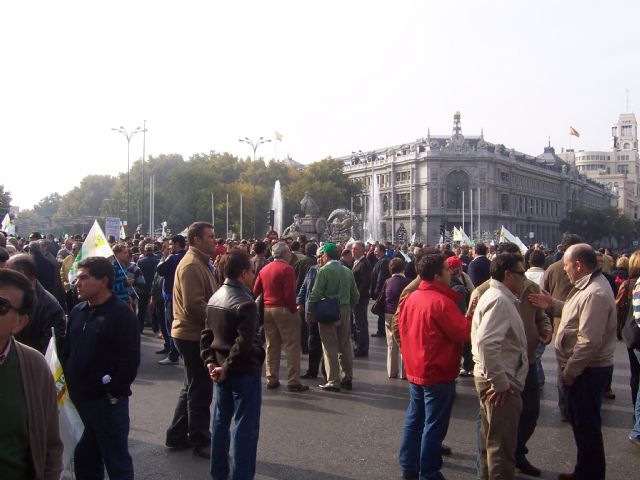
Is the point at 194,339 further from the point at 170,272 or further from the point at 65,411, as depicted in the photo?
the point at 170,272

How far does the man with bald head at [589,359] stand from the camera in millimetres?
5234

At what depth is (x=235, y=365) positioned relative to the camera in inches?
199

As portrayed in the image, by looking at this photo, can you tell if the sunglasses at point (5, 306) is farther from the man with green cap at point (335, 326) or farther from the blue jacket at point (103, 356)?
the man with green cap at point (335, 326)

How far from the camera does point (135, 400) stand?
8.27m

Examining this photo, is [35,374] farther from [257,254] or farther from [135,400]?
[257,254]

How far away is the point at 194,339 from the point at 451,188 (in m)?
93.6

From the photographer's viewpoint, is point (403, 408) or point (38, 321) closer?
point (38, 321)

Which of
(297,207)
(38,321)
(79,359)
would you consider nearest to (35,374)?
(79,359)

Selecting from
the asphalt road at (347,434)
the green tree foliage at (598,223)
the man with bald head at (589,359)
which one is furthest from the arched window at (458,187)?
the man with bald head at (589,359)

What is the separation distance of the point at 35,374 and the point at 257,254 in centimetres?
901

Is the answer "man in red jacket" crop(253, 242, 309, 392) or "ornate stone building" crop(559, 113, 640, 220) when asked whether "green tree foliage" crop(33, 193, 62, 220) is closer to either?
"ornate stone building" crop(559, 113, 640, 220)

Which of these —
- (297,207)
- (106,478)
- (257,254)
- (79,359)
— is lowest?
(106,478)

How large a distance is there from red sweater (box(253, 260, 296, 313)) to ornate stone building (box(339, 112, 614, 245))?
248ft

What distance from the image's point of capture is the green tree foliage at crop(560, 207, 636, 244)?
10419 cm
